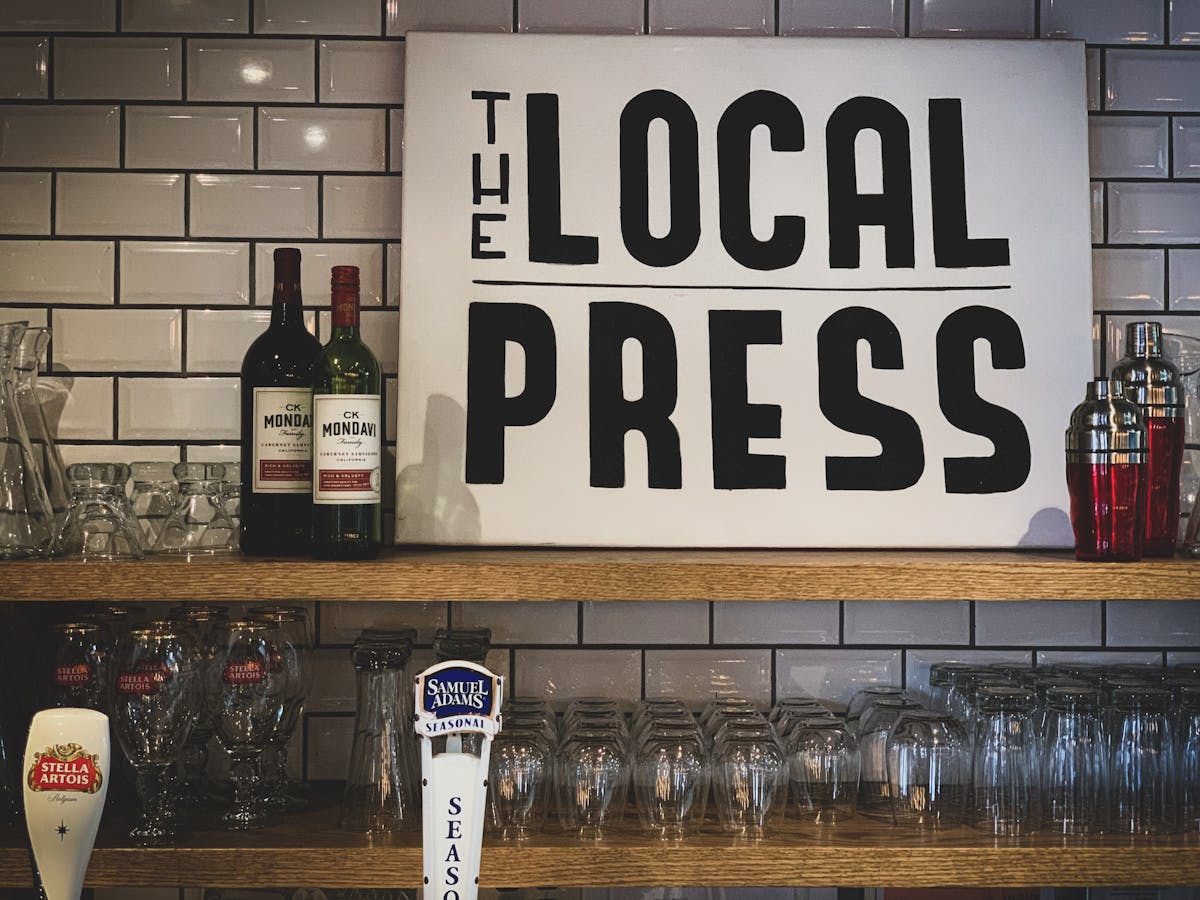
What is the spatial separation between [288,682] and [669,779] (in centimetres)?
56

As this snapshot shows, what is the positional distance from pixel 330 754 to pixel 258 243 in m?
0.88

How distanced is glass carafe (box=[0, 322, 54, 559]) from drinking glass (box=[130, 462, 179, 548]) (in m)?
0.13

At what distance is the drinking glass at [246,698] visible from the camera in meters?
1.56

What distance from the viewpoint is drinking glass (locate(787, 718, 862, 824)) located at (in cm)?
163

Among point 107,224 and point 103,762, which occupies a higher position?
point 107,224

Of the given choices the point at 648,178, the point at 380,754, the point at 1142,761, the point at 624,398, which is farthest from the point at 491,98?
the point at 1142,761

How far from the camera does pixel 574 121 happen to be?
187cm

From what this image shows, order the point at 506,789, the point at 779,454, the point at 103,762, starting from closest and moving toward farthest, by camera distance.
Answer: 1. the point at 103,762
2. the point at 506,789
3. the point at 779,454

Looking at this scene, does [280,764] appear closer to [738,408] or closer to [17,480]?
[17,480]

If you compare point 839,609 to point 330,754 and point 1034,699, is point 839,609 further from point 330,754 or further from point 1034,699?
point 330,754

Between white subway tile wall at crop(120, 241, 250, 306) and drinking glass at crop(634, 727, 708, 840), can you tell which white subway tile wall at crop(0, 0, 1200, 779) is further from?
drinking glass at crop(634, 727, 708, 840)

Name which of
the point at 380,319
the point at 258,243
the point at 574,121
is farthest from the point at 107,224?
the point at 574,121

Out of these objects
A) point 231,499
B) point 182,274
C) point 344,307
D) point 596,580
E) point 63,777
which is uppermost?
point 182,274

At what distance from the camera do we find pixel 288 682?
5.25 ft
